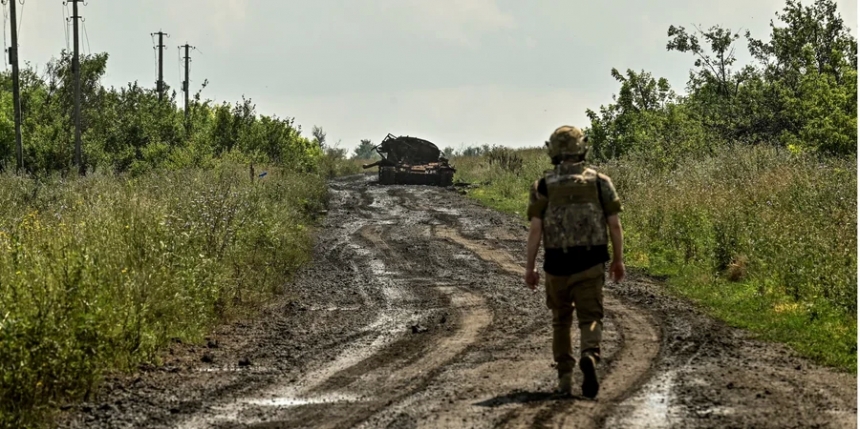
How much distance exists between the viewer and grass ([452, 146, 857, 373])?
11.3 meters

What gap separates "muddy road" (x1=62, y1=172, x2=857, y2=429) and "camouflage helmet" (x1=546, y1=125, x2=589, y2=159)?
5.45 feet

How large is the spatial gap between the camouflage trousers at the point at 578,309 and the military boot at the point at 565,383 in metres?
0.03

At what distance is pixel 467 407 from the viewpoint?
7.30 meters

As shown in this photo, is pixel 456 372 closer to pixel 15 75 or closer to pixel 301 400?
pixel 301 400

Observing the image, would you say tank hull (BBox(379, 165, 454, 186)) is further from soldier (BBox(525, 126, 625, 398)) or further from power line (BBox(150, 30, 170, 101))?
soldier (BBox(525, 126, 625, 398))

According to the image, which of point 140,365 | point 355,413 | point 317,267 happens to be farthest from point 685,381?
point 317,267

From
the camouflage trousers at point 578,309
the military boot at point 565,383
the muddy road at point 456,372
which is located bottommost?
the muddy road at point 456,372

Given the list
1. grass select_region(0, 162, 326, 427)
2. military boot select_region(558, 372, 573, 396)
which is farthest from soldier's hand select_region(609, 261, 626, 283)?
grass select_region(0, 162, 326, 427)

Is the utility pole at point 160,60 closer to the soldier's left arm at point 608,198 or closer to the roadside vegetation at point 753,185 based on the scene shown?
the roadside vegetation at point 753,185

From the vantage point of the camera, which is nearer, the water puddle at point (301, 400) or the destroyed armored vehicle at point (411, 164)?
the water puddle at point (301, 400)

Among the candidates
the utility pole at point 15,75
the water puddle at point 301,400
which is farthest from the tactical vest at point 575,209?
the utility pole at point 15,75

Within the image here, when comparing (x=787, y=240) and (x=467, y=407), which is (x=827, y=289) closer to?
(x=787, y=240)

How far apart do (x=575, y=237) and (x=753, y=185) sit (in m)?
12.9

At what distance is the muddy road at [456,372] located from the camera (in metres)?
7.16
